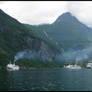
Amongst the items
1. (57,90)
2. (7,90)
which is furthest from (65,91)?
(7,90)

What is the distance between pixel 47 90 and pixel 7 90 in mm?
12759

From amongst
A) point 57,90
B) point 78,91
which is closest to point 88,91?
point 78,91

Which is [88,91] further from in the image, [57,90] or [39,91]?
[39,91]

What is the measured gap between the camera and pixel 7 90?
Result: 78750 millimetres

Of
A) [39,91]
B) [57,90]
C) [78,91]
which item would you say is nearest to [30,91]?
[39,91]

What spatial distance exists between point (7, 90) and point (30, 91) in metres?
7.14

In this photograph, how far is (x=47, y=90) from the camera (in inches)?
3219

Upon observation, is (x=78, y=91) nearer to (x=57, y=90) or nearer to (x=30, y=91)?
(x=57, y=90)

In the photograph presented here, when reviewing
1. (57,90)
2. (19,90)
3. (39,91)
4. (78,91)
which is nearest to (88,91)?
(78,91)

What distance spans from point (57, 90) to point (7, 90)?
15958mm

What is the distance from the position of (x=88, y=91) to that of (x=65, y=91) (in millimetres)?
7144

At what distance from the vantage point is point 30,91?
78.5 metres

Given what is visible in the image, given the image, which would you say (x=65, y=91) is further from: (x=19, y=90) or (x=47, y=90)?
(x=19, y=90)

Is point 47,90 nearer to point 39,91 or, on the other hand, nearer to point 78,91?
point 39,91
